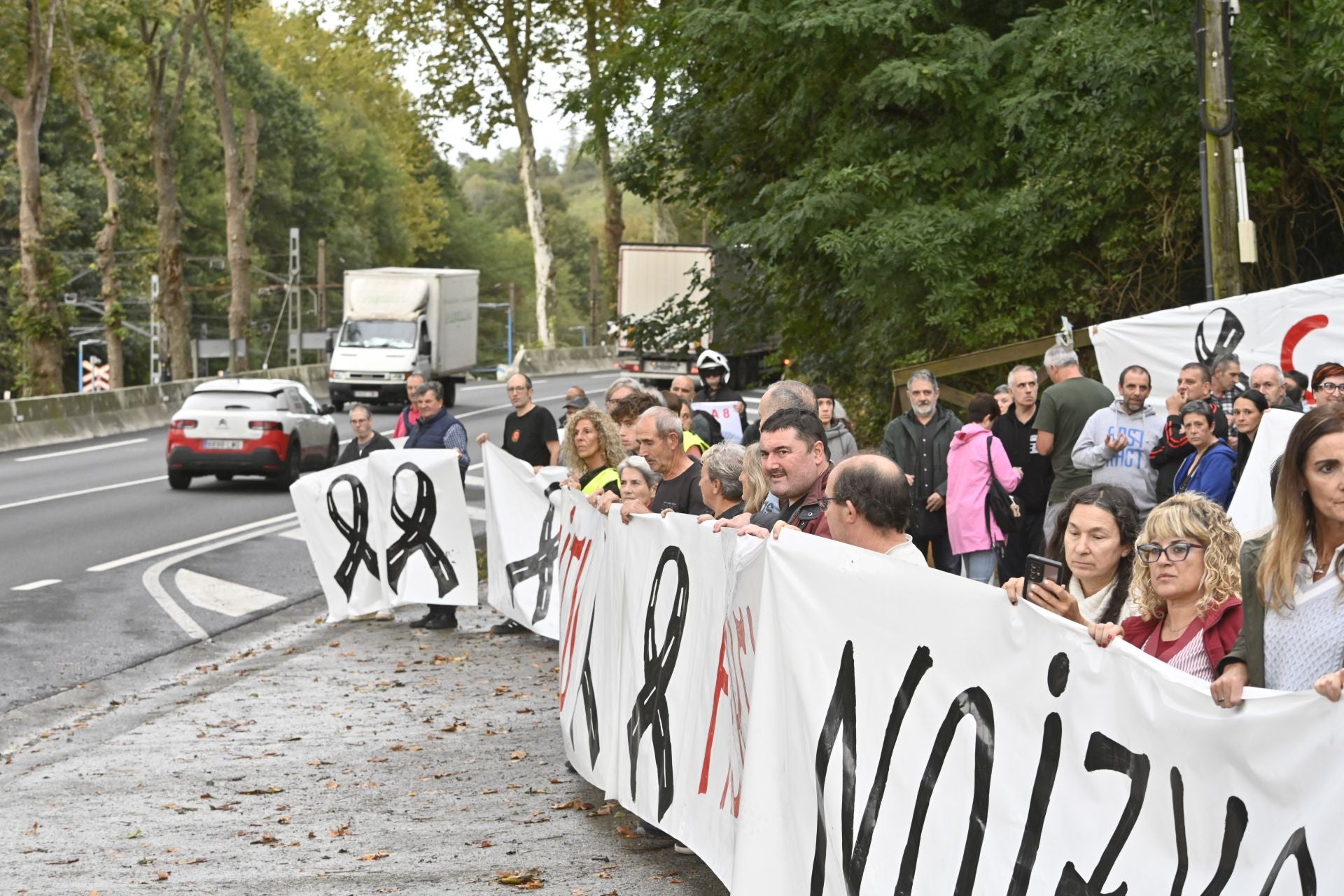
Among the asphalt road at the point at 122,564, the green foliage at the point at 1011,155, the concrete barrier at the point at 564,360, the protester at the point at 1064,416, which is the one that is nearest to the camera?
the protester at the point at 1064,416

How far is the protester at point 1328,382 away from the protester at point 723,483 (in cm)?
315

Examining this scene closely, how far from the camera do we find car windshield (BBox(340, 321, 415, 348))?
4491 centimetres

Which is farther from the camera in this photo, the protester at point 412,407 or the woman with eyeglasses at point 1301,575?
the protester at point 412,407

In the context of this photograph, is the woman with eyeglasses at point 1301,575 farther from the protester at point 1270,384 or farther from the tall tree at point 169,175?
the tall tree at point 169,175

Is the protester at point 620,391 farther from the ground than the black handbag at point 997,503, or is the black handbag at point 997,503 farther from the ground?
the protester at point 620,391

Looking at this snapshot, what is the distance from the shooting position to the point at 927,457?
439 inches

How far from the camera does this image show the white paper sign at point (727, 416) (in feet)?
45.6

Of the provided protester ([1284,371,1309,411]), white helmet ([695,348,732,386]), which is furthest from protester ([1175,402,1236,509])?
white helmet ([695,348,732,386])

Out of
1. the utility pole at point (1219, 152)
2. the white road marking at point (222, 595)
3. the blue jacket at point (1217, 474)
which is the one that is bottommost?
the white road marking at point (222, 595)

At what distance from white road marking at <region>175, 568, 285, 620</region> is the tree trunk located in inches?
1536

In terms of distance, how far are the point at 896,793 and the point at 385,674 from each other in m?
7.35

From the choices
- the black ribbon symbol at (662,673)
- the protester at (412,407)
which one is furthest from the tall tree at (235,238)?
the black ribbon symbol at (662,673)

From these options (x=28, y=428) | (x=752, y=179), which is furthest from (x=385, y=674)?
(x=28, y=428)

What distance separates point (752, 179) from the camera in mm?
21000
